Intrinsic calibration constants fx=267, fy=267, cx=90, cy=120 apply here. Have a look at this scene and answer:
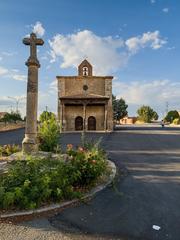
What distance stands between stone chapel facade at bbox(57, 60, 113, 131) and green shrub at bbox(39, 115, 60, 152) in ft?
84.1

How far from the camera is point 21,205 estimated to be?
207 inches

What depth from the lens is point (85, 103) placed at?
3766 centimetres

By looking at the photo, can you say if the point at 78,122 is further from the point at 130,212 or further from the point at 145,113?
the point at 145,113

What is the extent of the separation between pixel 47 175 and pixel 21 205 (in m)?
0.94

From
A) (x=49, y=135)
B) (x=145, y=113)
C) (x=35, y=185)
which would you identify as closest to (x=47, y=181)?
(x=35, y=185)

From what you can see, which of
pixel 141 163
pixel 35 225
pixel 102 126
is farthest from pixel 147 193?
pixel 102 126

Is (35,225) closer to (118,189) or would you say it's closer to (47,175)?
(47,175)

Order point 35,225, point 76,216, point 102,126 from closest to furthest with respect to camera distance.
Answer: point 35,225
point 76,216
point 102,126

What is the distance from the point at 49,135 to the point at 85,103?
86.9ft

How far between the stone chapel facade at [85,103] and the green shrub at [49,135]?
84.1 ft

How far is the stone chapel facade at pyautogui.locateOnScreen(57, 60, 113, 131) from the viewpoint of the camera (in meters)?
38.1

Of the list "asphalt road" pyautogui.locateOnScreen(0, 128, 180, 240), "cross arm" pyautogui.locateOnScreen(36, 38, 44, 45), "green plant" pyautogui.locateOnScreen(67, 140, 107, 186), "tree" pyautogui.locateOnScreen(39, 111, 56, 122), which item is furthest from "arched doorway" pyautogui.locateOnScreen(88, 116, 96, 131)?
"green plant" pyautogui.locateOnScreen(67, 140, 107, 186)

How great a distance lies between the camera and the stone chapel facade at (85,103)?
1500 inches

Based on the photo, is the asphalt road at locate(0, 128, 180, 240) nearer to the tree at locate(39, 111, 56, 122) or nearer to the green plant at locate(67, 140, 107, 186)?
the green plant at locate(67, 140, 107, 186)
